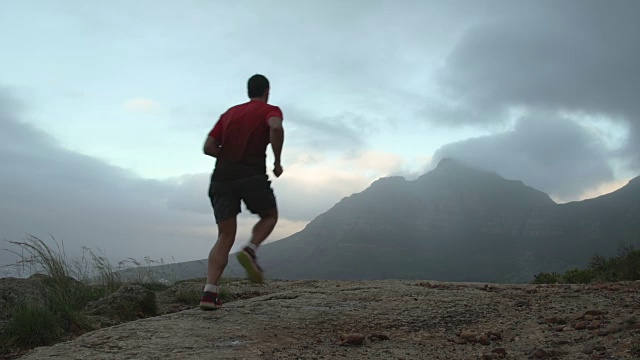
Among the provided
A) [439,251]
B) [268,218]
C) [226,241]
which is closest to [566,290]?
[268,218]

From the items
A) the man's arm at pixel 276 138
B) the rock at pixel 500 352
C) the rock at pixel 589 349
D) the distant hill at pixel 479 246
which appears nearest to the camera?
the rock at pixel 589 349

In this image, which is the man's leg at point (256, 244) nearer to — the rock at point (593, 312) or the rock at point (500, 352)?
the rock at point (500, 352)

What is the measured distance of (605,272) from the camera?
31.1ft

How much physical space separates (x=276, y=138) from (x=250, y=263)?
1128 mm

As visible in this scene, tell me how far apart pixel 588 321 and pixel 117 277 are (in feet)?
20.5

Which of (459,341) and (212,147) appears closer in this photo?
(459,341)

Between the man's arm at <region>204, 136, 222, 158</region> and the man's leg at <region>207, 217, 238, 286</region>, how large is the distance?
629mm

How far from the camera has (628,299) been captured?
183 inches

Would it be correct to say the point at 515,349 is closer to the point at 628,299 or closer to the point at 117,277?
the point at 628,299

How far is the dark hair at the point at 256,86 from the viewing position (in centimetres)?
497

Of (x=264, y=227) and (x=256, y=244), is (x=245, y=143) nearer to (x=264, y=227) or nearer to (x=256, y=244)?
(x=264, y=227)

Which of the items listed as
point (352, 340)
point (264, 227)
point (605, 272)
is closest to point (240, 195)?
point (264, 227)

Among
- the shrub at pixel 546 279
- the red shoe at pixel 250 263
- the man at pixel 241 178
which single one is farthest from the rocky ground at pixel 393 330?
the shrub at pixel 546 279

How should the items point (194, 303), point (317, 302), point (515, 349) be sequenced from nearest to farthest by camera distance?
point (515, 349), point (317, 302), point (194, 303)
